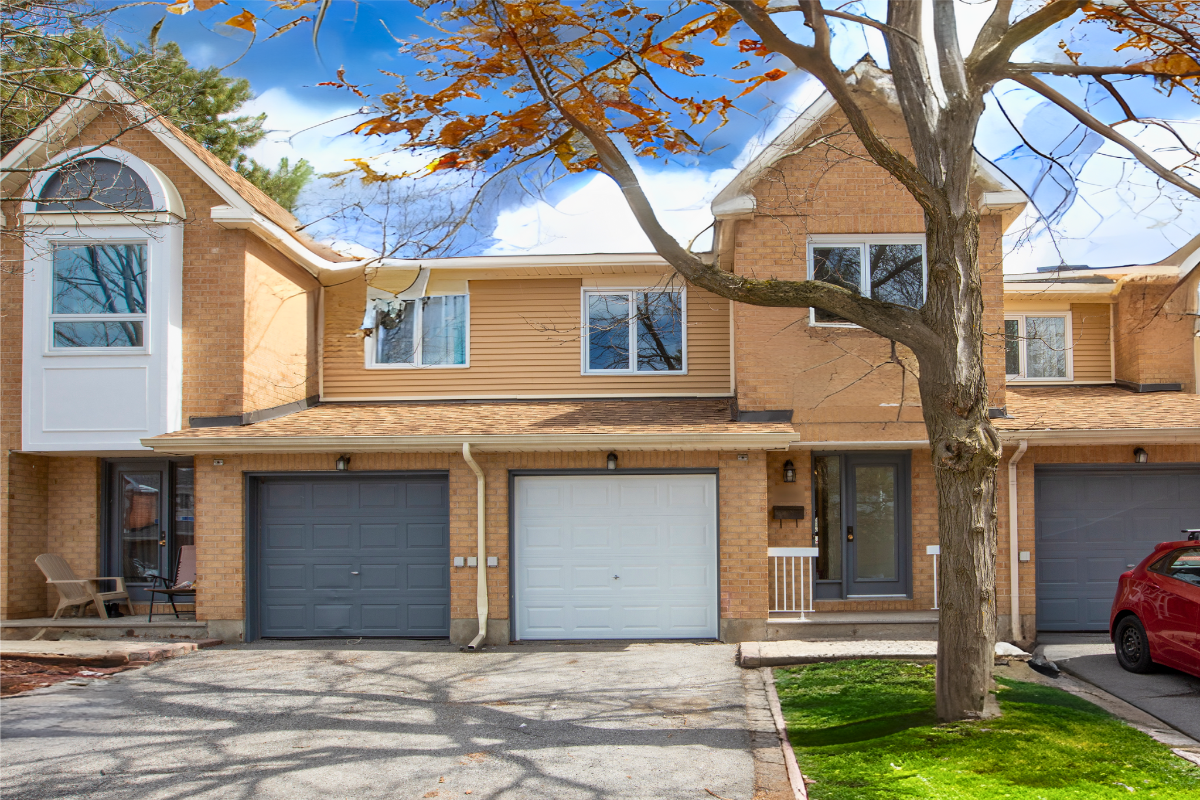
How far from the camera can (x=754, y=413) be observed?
39.3ft

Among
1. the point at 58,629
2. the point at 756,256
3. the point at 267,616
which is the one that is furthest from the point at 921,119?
the point at 58,629

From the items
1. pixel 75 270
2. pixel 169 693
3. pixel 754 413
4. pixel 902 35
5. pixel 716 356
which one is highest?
pixel 902 35

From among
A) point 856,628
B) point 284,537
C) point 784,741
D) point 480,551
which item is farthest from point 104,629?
point 856,628

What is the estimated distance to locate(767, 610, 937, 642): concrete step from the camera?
11.3m

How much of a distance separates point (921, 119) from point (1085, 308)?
8.93 meters

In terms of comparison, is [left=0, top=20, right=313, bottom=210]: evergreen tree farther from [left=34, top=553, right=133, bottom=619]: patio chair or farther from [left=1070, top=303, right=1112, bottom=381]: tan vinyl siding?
[left=1070, top=303, right=1112, bottom=381]: tan vinyl siding

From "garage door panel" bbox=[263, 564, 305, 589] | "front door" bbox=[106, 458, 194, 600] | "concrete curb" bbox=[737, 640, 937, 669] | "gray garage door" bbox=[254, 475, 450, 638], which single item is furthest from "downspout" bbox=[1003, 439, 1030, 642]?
A: "front door" bbox=[106, 458, 194, 600]

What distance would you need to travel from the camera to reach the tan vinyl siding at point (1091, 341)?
1490 cm

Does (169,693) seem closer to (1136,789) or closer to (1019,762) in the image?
(1019,762)

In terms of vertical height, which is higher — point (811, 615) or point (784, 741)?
point (811, 615)

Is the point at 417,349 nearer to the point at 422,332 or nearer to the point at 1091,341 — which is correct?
the point at 422,332

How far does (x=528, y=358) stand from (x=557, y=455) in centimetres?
248

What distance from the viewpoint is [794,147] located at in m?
12.3

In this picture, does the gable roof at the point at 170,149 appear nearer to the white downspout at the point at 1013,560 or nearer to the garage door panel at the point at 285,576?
the garage door panel at the point at 285,576
